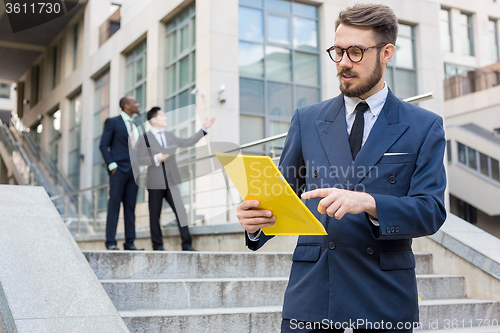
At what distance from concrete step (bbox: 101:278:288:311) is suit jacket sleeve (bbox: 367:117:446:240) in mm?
2994

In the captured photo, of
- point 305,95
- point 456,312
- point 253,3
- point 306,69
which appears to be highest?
point 253,3

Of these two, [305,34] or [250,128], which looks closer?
[250,128]

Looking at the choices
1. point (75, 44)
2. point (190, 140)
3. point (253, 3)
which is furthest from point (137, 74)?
point (190, 140)

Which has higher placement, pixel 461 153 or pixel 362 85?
pixel 461 153

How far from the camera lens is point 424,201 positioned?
5.88ft

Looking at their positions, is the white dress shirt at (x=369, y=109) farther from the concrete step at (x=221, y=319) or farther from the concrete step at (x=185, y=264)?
the concrete step at (x=185, y=264)

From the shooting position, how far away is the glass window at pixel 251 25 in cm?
1511

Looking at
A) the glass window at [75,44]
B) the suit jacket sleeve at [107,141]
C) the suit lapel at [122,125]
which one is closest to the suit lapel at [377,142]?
the suit jacket sleeve at [107,141]

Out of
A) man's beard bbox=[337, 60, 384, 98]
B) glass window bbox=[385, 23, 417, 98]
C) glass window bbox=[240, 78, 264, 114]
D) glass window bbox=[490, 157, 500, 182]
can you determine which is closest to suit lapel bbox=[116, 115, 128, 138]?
man's beard bbox=[337, 60, 384, 98]

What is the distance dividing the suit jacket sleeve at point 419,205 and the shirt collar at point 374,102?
0.74 feet

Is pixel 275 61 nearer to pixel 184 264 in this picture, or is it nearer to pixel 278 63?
pixel 278 63

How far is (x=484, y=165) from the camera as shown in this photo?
22266 mm

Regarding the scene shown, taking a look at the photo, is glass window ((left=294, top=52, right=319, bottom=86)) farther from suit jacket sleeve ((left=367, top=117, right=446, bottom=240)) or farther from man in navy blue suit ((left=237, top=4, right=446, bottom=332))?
suit jacket sleeve ((left=367, top=117, right=446, bottom=240))

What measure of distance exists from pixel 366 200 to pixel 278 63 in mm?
14299
